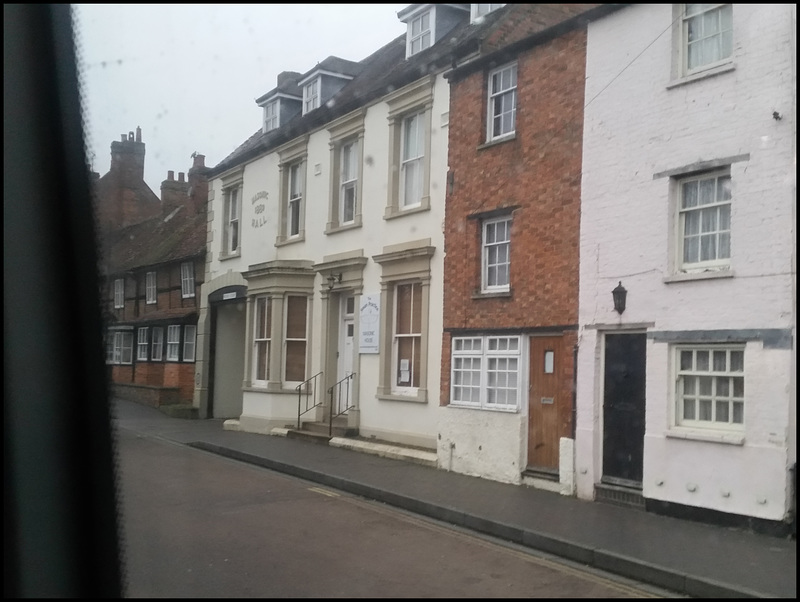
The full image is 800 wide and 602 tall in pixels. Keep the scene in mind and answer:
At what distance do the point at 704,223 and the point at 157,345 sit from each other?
820 inches

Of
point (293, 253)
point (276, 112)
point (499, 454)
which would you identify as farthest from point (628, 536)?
point (276, 112)

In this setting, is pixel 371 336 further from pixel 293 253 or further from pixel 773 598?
pixel 773 598

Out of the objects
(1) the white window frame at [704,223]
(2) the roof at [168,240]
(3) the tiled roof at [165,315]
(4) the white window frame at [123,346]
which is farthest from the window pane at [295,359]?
(4) the white window frame at [123,346]

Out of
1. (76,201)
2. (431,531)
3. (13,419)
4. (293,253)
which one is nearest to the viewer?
(13,419)

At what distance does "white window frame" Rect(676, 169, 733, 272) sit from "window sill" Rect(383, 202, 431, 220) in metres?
5.61

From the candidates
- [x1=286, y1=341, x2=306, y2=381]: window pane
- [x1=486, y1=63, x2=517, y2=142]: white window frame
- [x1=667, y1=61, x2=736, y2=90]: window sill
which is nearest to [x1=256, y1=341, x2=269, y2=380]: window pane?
[x1=286, y1=341, x2=306, y2=381]: window pane

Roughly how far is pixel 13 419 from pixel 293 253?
38.6 feet

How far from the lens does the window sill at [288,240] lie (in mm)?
19984

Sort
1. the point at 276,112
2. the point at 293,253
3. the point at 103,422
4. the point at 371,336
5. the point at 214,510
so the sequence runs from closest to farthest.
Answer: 1. the point at 214,510
2. the point at 103,422
3. the point at 371,336
4. the point at 293,253
5. the point at 276,112

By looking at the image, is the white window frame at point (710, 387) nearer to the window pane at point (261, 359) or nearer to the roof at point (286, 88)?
the window pane at point (261, 359)

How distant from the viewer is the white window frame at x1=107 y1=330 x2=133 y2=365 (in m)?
28.9

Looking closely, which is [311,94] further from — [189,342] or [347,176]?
[189,342]

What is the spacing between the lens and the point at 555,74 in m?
12.8

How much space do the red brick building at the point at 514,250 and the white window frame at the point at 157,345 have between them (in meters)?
15.3
